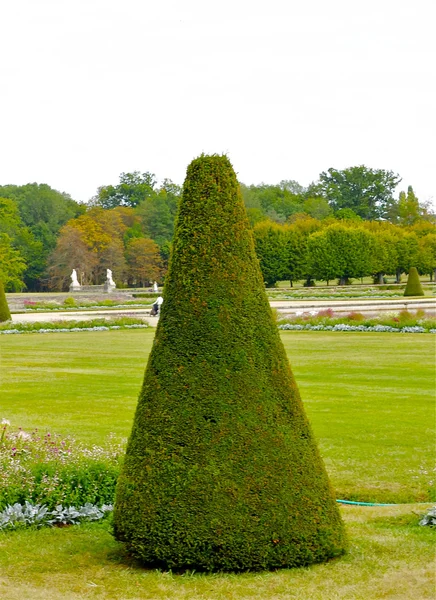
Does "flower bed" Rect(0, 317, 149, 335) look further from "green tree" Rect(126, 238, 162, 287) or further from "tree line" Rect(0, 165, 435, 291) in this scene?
"green tree" Rect(126, 238, 162, 287)

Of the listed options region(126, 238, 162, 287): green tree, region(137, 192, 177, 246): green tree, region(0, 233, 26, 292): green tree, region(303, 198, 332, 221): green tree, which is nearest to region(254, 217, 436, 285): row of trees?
region(126, 238, 162, 287): green tree

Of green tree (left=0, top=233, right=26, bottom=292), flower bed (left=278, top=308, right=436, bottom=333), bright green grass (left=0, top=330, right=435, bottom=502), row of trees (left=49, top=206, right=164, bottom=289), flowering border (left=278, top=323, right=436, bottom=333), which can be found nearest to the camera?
bright green grass (left=0, top=330, right=435, bottom=502)

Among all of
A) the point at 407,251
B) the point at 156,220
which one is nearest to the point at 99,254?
the point at 156,220

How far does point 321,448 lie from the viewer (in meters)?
9.65

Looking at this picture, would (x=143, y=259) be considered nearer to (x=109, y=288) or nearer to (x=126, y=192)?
(x=109, y=288)

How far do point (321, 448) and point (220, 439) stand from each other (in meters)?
5.11

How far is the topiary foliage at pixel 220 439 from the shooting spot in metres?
4.70

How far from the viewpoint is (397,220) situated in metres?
108

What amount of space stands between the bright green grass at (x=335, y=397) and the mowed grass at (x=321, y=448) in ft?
0.08

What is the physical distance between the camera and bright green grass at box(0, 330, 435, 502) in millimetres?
8778

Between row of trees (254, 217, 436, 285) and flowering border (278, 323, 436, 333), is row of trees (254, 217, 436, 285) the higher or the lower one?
the higher one

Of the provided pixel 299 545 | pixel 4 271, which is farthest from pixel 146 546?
pixel 4 271

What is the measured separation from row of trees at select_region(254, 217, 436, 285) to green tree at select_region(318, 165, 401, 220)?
96.8 feet

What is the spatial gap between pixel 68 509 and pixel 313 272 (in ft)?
229
